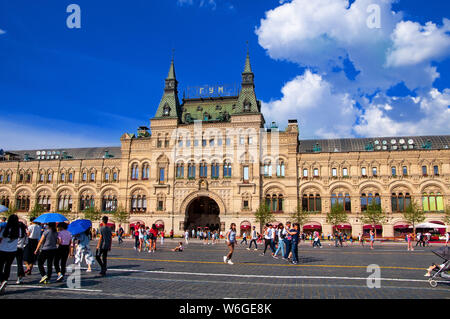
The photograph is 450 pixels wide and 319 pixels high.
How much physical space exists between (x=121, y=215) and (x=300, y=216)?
2813 centimetres

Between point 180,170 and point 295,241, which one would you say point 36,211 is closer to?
point 180,170

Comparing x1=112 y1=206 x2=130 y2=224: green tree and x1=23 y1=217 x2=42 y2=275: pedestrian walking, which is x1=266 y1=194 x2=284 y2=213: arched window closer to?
x1=112 y1=206 x2=130 y2=224: green tree

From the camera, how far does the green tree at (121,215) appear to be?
5553cm

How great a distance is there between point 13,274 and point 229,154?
43.0 meters

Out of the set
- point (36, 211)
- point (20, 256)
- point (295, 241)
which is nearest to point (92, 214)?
Answer: point (36, 211)

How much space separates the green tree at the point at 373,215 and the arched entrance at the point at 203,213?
23.8 meters

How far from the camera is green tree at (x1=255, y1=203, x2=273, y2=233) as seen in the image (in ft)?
166

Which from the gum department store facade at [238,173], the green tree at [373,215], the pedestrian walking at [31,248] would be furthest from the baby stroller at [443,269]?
the gum department store facade at [238,173]

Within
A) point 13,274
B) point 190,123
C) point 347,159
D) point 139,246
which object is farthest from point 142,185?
point 13,274

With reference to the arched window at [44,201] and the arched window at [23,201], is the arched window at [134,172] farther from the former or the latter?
the arched window at [23,201]

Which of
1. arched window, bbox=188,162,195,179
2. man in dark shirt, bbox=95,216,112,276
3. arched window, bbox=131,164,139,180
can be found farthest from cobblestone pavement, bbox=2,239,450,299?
arched window, bbox=131,164,139,180

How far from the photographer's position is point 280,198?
54469 millimetres

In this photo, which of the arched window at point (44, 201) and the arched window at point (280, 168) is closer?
the arched window at point (280, 168)

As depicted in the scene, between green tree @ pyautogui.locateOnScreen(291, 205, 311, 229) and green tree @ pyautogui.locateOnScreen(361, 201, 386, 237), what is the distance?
7.96 metres
